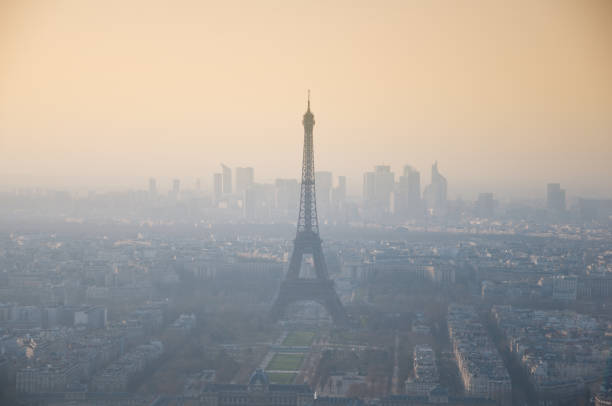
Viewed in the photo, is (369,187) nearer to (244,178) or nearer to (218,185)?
(244,178)

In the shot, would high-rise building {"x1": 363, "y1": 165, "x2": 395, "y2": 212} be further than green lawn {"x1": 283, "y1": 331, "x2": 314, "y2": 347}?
Yes

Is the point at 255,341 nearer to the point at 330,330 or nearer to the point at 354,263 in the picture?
the point at 330,330

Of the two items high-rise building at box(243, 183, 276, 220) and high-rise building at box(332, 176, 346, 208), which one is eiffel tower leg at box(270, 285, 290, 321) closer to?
high-rise building at box(243, 183, 276, 220)

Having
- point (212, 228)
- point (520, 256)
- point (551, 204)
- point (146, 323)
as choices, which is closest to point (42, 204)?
point (212, 228)

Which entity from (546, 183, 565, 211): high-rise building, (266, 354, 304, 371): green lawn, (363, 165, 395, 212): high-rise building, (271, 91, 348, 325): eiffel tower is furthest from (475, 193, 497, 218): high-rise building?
(266, 354, 304, 371): green lawn

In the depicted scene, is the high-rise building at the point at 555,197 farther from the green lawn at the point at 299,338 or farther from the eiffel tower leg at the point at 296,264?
the green lawn at the point at 299,338
